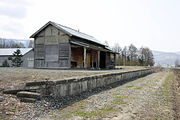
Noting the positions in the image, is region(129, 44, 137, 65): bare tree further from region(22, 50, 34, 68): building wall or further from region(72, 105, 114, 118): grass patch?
region(72, 105, 114, 118): grass patch

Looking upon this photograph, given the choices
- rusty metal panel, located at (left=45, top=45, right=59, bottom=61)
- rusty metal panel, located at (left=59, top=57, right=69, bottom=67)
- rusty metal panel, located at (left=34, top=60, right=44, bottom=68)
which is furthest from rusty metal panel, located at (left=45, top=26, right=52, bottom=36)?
rusty metal panel, located at (left=59, top=57, right=69, bottom=67)

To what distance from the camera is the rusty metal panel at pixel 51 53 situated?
59.2 ft

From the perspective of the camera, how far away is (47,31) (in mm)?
18625

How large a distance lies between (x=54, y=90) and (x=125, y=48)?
69377mm

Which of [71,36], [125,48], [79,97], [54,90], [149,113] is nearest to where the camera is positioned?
[149,113]

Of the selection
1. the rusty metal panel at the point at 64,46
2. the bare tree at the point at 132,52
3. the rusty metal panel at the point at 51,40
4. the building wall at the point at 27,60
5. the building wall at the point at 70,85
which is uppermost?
the bare tree at the point at 132,52

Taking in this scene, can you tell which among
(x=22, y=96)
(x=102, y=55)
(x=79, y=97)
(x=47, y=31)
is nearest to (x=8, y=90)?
(x=22, y=96)

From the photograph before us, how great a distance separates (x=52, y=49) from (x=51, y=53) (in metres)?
0.48

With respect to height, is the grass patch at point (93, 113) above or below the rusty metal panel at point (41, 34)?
below

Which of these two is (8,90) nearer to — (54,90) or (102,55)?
(54,90)

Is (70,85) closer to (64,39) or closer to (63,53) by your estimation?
(63,53)

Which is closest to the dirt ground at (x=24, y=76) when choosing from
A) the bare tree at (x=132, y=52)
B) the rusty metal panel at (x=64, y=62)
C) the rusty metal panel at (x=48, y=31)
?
the rusty metal panel at (x=64, y=62)

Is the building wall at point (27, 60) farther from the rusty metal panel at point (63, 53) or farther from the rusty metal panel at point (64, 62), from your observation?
the rusty metal panel at point (64, 62)

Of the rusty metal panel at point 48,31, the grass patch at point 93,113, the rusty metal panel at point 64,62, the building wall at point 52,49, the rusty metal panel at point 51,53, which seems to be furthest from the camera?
the rusty metal panel at point 48,31
